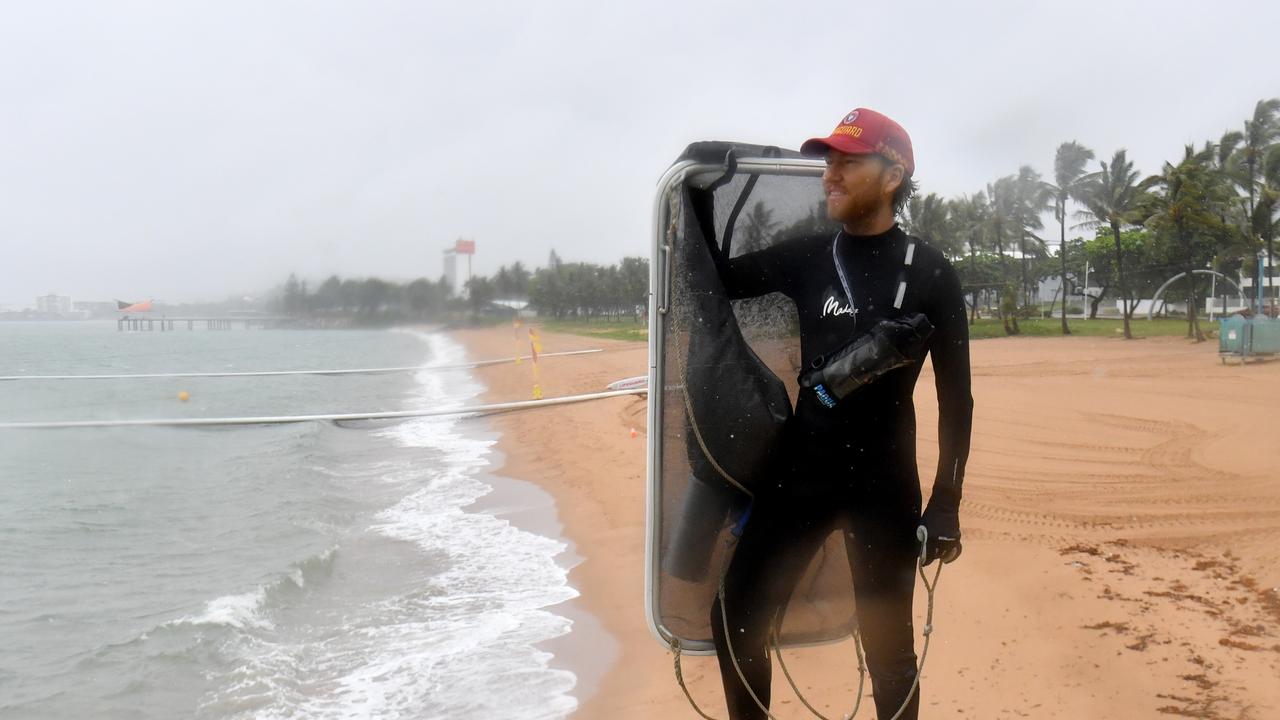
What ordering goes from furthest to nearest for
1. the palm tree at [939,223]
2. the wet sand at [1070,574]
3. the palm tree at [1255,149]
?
the palm tree at [939,223] < the palm tree at [1255,149] < the wet sand at [1070,574]

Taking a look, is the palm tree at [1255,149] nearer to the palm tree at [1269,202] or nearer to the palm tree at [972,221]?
the palm tree at [1269,202]

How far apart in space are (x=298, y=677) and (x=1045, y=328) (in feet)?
107

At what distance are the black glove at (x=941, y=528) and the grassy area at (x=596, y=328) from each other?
109 ft

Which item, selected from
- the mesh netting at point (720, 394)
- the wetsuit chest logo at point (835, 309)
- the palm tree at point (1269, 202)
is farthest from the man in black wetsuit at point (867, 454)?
the palm tree at point (1269, 202)

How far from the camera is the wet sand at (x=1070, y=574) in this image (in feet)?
10.1

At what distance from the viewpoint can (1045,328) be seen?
3238cm

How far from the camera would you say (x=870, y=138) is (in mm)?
2002

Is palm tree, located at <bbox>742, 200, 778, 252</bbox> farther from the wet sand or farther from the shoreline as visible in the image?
the shoreline

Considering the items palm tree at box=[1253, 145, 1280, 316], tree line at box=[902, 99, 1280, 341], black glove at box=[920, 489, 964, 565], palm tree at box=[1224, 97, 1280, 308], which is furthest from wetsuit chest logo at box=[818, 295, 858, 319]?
palm tree at box=[1224, 97, 1280, 308]

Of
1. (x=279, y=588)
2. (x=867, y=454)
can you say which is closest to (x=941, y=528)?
(x=867, y=454)

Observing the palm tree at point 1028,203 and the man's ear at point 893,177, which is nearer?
the man's ear at point 893,177

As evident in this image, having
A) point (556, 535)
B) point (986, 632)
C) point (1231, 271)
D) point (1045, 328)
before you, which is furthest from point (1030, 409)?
point (1231, 271)

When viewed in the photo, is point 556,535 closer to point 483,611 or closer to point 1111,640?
point 483,611

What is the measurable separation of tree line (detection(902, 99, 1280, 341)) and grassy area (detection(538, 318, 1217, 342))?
63cm
